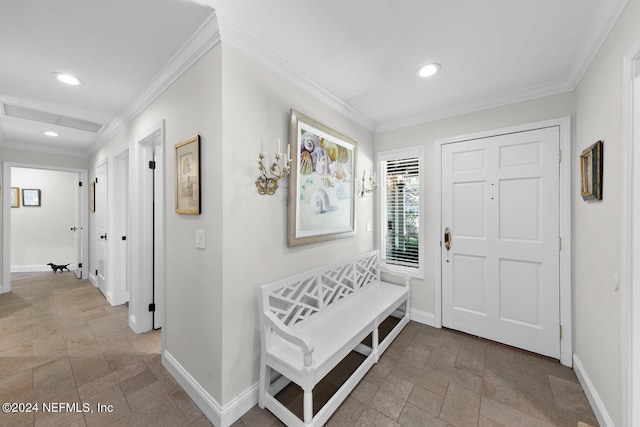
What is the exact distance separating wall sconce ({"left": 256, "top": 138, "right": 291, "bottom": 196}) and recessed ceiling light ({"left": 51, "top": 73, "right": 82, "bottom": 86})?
1.81 m

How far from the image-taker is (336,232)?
245cm

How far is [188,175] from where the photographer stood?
1771 mm

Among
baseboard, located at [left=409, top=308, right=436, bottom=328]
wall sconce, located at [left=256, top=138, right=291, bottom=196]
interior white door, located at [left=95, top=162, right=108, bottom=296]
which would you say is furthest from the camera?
interior white door, located at [left=95, top=162, right=108, bottom=296]

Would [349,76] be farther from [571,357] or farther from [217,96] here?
[571,357]

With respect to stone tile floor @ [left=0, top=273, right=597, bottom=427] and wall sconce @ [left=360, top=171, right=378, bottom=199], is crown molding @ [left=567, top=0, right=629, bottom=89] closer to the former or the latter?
wall sconce @ [left=360, top=171, right=378, bottom=199]

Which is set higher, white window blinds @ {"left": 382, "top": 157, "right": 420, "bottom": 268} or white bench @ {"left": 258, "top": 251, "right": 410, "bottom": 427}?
white window blinds @ {"left": 382, "top": 157, "right": 420, "bottom": 268}

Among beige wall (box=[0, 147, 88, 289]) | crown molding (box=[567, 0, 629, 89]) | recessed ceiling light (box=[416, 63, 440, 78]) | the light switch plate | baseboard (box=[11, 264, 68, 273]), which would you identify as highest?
recessed ceiling light (box=[416, 63, 440, 78])

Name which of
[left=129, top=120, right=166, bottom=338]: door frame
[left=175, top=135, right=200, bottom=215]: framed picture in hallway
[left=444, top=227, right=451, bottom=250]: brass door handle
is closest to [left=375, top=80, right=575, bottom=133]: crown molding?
[left=444, top=227, right=451, bottom=250]: brass door handle

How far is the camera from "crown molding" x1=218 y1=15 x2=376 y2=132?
4.96 ft

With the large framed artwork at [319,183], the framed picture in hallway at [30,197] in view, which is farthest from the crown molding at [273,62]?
the framed picture in hallway at [30,197]

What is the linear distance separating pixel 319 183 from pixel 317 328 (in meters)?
1.20

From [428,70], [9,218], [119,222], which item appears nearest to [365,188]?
[428,70]

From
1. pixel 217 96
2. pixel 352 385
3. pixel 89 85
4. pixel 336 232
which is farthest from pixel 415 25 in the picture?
pixel 89 85

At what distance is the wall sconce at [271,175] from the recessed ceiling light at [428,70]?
1.30 meters
